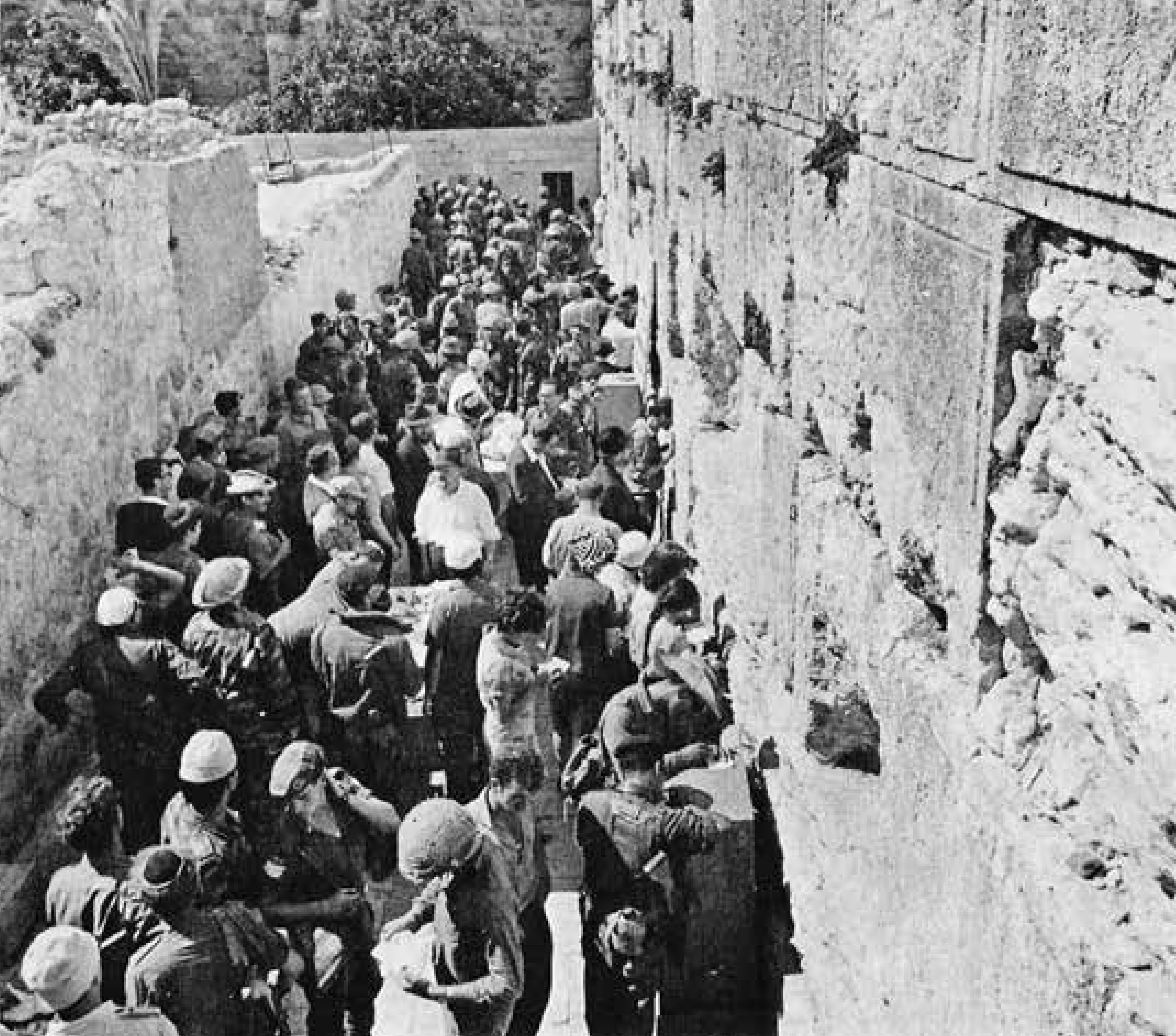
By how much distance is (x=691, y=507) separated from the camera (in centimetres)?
729

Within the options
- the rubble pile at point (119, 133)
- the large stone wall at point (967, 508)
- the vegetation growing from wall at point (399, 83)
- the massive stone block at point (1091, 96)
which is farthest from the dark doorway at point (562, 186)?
the massive stone block at point (1091, 96)

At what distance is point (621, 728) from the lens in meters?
4.59

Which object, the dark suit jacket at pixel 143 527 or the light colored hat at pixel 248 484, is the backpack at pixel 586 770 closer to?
the dark suit jacket at pixel 143 527

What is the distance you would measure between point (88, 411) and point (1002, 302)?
550cm

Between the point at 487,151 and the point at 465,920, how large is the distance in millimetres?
22857

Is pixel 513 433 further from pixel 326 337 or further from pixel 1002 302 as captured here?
pixel 1002 302

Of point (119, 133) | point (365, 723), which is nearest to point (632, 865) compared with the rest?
point (365, 723)

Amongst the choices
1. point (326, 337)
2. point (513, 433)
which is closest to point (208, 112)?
point (326, 337)

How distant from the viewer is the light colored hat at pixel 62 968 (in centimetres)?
325

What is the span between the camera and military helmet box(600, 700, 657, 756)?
4.46 m

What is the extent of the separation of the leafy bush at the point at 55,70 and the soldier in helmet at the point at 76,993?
25.0 m

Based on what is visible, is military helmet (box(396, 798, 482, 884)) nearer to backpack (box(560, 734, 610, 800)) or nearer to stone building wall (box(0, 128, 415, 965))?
backpack (box(560, 734, 610, 800))

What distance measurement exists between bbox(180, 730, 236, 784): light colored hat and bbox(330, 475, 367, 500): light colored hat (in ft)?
8.28

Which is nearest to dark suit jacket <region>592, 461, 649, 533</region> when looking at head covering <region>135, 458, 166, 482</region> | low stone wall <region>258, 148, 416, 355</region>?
head covering <region>135, 458, 166, 482</region>
